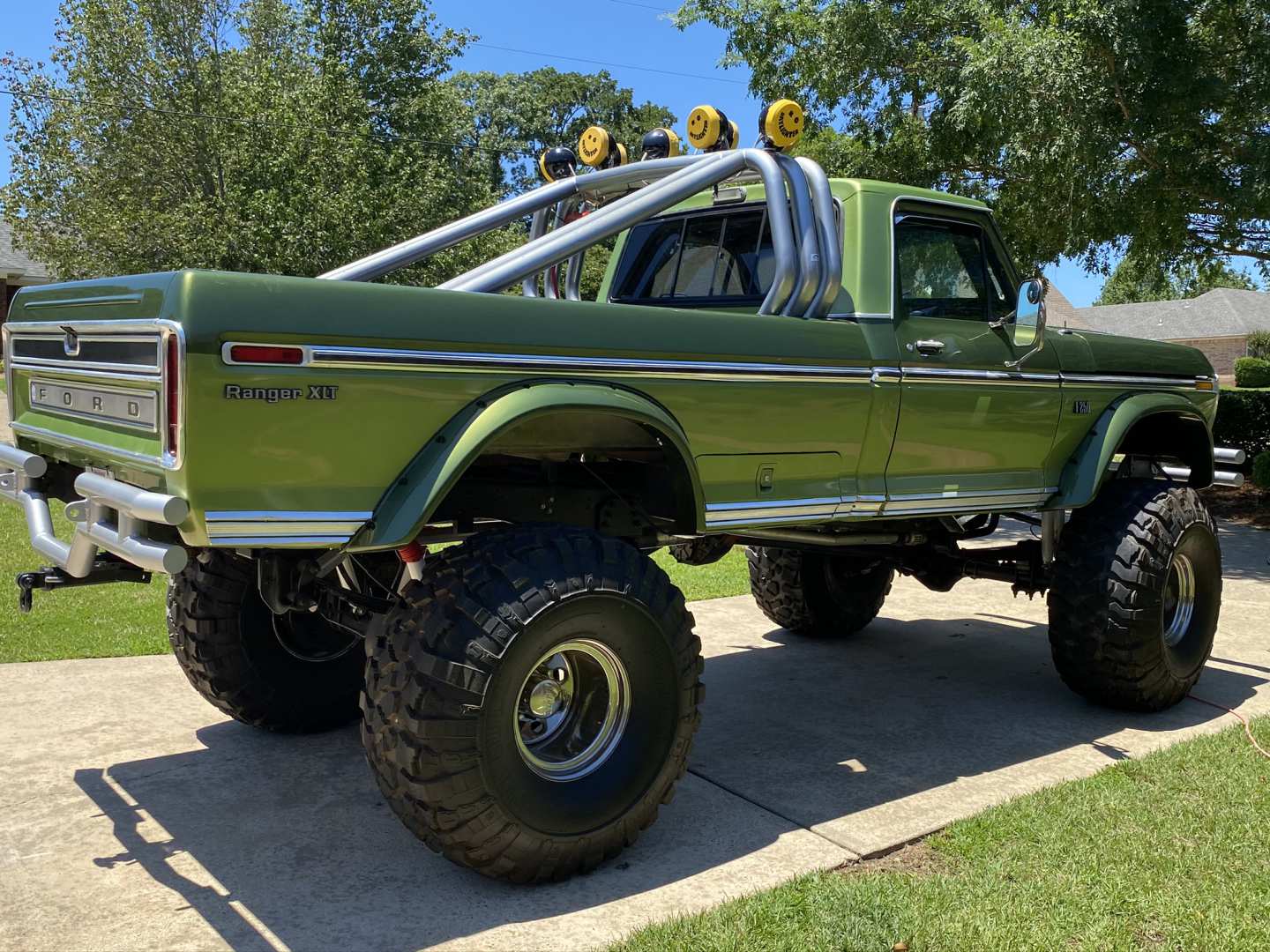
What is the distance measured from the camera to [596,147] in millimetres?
5164

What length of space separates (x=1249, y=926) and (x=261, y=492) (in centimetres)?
302

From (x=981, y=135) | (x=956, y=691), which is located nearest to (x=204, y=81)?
(x=981, y=135)

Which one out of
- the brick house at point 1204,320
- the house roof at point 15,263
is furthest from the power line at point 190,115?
the brick house at point 1204,320

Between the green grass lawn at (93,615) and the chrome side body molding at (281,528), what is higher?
the chrome side body molding at (281,528)

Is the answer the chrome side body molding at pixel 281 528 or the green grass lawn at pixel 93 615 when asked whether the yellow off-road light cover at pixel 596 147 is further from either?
the green grass lawn at pixel 93 615

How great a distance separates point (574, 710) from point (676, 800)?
2.56 feet

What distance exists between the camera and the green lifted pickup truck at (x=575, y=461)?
3125mm

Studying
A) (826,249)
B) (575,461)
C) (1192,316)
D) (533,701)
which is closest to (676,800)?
(533,701)

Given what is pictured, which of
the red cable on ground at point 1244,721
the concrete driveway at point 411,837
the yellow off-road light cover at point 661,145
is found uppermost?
the yellow off-road light cover at point 661,145

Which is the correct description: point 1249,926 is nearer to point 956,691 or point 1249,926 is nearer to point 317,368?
point 956,691

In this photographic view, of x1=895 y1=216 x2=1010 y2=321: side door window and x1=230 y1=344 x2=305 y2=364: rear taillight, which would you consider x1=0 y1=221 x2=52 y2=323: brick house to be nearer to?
x1=895 y1=216 x2=1010 y2=321: side door window

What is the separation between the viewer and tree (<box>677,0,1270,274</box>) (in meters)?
9.69

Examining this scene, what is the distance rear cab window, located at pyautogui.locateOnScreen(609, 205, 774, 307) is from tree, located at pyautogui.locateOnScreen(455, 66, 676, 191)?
49.6 metres

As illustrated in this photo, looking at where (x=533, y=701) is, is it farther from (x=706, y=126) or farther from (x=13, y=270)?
(x=13, y=270)
